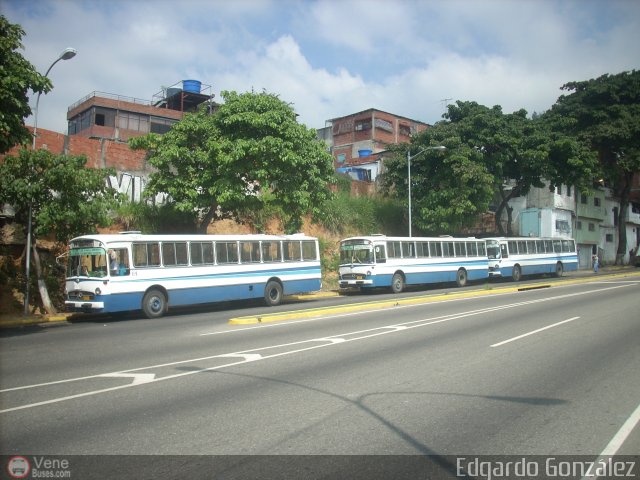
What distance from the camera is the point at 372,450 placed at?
15.3 ft

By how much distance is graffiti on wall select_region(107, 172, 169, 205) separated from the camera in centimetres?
2483

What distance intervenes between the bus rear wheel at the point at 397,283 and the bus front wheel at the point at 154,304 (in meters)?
12.9

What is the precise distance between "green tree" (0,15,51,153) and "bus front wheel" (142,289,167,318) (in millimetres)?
6427

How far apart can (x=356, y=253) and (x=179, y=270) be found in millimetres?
10554

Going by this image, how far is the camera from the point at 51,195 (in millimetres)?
15766

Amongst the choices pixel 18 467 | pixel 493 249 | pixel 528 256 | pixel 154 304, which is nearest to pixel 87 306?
pixel 154 304

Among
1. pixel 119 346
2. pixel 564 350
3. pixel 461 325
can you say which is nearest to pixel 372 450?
pixel 564 350

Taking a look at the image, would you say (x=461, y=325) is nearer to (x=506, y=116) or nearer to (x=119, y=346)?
(x=119, y=346)

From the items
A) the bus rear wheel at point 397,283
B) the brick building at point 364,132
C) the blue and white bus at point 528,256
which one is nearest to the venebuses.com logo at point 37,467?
the bus rear wheel at point 397,283

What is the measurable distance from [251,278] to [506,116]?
25.8 m

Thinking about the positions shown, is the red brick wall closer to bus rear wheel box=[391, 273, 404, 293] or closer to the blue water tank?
bus rear wheel box=[391, 273, 404, 293]

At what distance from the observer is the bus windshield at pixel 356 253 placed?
82.8ft

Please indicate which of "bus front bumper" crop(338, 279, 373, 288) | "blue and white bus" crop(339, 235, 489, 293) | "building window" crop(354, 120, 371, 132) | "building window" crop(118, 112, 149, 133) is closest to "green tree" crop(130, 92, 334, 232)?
"blue and white bus" crop(339, 235, 489, 293)

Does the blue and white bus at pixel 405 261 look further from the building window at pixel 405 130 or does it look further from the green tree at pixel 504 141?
the building window at pixel 405 130
